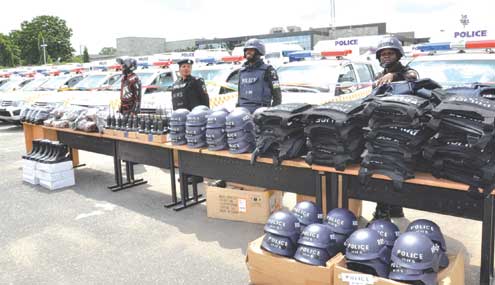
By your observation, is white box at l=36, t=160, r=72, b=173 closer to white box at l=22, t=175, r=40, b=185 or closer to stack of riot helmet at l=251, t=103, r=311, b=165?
white box at l=22, t=175, r=40, b=185

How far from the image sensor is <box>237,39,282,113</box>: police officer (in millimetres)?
5934

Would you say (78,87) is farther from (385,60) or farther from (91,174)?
(385,60)

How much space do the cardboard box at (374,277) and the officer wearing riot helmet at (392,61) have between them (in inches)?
83.6

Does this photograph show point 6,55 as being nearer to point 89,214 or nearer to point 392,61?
point 89,214

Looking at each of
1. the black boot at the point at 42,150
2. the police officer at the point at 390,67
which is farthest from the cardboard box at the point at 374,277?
the black boot at the point at 42,150

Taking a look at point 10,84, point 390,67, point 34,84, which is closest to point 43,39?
point 10,84

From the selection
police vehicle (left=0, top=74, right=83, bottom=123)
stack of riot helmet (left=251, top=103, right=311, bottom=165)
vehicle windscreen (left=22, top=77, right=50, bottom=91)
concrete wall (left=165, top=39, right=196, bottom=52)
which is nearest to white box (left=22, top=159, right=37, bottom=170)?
stack of riot helmet (left=251, top=103, right=311, bottom=165)

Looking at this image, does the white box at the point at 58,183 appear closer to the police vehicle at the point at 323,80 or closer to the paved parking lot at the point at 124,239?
the paved parking lot at the point at 124,239

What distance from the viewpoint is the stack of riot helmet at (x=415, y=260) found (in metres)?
2.92

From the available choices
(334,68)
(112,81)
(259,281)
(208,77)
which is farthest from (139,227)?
(112,81)

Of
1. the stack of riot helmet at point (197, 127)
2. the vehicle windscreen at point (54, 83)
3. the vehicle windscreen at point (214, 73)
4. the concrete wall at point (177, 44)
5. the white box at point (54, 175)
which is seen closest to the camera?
the stack of riot helmet at point (197, 127)

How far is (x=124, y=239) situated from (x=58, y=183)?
2.79m

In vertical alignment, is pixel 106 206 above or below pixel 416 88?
below

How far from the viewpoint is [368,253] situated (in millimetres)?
3094
